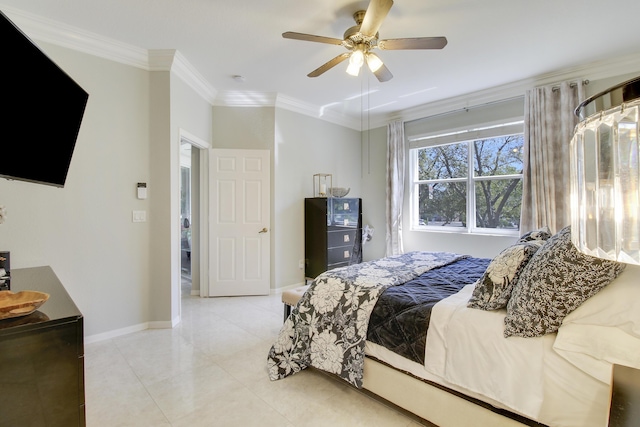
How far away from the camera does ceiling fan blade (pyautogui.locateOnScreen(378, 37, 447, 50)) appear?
7.29 feet

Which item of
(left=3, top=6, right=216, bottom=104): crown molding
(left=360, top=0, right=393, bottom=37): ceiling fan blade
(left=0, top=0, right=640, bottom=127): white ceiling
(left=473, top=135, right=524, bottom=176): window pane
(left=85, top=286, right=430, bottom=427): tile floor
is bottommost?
(left=85, top=286, right=430, bottom=427): tile floor

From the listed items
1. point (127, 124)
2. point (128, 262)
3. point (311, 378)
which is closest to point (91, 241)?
point (128, 262)

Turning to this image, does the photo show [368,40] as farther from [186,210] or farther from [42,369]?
[186,210]

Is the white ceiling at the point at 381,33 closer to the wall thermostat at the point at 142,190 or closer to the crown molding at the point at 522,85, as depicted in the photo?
the crown molding at the point at 522,85

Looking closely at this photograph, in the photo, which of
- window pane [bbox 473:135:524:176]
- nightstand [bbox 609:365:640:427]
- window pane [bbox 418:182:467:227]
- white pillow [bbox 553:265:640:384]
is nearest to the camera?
nightstand [bbox 609:365:640:427]

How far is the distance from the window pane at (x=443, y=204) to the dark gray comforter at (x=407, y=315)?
270cm

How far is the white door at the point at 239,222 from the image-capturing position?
4141mm

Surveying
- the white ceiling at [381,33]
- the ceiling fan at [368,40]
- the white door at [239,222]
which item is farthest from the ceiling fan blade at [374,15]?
the white door at [239,222]

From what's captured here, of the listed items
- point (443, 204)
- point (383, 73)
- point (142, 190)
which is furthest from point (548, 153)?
point (142, 190)

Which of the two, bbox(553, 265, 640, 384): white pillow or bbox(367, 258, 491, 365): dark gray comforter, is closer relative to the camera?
bbox(553, 265, 640, 384): white pillow

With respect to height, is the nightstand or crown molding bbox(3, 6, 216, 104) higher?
crown molding bbox(3, 6, 216, 104)

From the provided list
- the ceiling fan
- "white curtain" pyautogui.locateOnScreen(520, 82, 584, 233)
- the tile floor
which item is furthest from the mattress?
"white curtain" pyautogui.locateOnScreen(520, 82, 584, 233)

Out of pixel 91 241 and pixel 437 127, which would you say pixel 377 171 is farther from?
pixel 91 241

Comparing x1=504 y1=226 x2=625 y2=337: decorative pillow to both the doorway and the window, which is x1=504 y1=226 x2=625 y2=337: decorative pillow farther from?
the doorway
